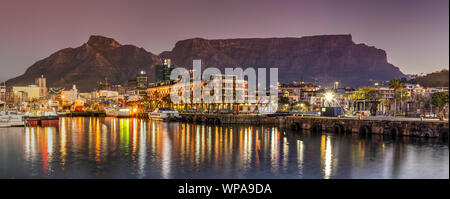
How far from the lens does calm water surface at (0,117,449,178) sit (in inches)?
1467

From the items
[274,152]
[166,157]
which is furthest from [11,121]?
[274,152]

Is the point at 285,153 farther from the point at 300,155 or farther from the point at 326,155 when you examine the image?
the point at 326,155

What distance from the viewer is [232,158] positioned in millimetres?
46250

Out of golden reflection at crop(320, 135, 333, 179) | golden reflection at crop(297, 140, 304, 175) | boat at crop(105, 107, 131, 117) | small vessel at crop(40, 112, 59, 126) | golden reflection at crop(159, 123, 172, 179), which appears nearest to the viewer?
golden reflection at crop(159, 123, 172, 179)

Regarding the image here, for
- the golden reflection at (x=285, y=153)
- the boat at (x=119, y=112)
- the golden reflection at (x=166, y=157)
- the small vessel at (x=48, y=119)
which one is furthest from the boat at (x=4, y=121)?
the boat at (x=119, y=112)

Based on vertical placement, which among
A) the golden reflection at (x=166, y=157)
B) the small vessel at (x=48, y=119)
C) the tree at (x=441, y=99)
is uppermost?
the tree at (x=441, y=99)

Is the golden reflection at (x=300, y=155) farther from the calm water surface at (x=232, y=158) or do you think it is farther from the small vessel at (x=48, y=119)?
the small vessel at (x=48, y=119)

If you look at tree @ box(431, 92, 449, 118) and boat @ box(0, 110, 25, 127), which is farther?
tree @ box(431, 92, 449, 118)

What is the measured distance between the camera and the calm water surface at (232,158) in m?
37.2

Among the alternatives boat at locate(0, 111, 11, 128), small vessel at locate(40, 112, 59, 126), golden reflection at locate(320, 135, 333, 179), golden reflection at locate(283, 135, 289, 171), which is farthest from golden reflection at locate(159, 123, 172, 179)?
small vessel at locate(40, 112, 59, 126)

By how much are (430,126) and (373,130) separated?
34.3 ft

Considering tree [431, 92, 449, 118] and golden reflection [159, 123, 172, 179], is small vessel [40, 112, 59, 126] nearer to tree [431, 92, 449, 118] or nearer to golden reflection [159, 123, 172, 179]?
golden reflection [159, 123, 172, 179]

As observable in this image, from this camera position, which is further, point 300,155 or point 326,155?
point 300,155
